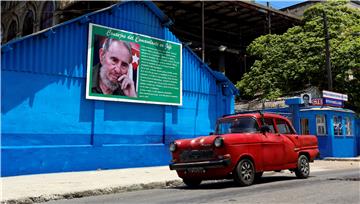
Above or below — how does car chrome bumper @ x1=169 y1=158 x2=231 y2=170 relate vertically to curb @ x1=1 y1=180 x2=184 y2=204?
above

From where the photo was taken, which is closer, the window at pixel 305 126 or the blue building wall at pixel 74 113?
the blue building wall at pixel 74 113

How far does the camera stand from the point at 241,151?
1055 cm

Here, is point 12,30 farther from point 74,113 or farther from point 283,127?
point 283,127

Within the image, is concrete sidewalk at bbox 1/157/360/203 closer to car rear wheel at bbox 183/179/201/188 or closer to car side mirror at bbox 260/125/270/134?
car rear wheel at bbox 183/179/201/188

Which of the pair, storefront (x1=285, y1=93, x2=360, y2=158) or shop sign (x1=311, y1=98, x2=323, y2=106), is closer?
storefront (x1=285, y1=93, x2=360, y2=158)

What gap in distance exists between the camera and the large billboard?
648 inches

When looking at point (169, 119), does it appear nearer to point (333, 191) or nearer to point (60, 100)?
point (60, 100)

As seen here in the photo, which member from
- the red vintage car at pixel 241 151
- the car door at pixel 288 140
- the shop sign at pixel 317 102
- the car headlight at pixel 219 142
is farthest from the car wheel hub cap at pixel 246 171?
the shop sign at pixel 317 102

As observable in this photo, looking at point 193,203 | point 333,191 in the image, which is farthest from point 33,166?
point 333,191

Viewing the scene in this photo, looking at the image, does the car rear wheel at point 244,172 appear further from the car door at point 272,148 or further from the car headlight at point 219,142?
the car headlight at point 219,142

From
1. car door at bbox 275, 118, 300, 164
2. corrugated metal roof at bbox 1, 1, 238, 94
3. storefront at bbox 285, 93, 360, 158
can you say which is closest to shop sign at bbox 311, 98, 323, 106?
storefront at bbox 285, 93, 360, 158

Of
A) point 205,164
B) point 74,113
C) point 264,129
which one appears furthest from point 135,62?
point 205,164

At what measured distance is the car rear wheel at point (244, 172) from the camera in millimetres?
10469

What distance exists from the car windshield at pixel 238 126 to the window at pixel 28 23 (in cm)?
2463
